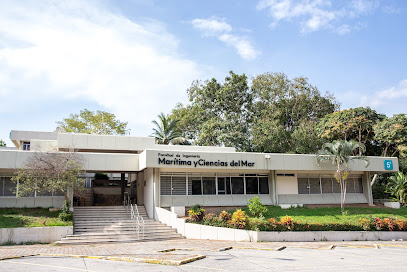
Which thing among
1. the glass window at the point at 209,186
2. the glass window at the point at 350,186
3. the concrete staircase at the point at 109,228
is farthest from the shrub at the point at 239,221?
the glass window at the point at 350,186

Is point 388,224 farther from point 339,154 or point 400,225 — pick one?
point 339,154

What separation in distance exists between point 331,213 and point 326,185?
498 cm

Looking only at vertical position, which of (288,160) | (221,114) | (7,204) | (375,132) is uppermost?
(221,114)

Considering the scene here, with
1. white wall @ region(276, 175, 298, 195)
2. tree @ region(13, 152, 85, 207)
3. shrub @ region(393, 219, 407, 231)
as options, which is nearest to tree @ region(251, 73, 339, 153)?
white wall @ region(276, 175, 298, 195)

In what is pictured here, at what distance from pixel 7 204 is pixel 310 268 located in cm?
1895

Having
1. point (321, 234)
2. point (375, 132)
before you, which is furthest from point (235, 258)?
point (375, 132)

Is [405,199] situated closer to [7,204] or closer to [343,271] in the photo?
[343,271]

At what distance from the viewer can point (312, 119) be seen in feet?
128

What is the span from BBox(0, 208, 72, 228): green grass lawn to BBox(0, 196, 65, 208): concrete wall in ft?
1.98

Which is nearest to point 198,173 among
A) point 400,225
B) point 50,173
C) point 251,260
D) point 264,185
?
point 264,185

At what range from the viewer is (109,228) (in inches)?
805

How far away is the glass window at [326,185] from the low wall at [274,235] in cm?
891

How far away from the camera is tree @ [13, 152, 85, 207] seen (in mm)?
19750

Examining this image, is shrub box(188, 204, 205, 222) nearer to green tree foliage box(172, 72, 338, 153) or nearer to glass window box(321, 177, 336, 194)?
glass window box(321, 177, 336, 194)
